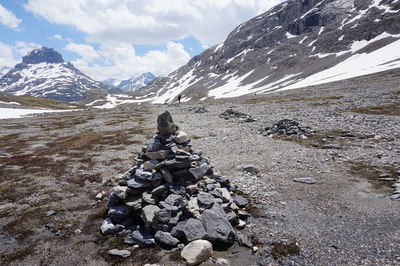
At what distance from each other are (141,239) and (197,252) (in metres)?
3.42

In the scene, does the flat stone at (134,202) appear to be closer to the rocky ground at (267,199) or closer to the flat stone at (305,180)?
the rocky ground at (267,199)

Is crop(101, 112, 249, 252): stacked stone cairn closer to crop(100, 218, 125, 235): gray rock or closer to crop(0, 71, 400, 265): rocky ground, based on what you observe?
crop(100, 218, 125, 235): gray rock

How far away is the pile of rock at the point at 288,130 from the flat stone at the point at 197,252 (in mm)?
23579

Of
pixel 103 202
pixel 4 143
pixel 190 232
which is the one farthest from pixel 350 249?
pixel 4 143

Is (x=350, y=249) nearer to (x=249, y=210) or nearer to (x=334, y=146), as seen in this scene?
(x=249, y=210)

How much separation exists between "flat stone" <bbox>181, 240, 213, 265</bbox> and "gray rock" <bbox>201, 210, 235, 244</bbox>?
1.90 ft

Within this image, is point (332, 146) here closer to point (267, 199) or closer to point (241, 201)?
point (267, 199)

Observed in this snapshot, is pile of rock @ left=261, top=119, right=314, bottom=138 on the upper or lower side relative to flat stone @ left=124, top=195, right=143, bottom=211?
upper

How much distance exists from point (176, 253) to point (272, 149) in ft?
60.8

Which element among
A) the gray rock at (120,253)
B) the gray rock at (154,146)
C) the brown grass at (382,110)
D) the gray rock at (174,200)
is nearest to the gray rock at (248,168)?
the gray rock at (154,146)

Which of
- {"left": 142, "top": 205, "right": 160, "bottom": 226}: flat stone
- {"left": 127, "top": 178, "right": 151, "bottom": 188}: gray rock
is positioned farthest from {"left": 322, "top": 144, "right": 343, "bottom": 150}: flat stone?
{"left": 142, "top": 205, "right": 160, "bottom": 226}: flat stone

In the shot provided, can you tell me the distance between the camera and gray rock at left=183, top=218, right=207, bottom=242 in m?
12.4

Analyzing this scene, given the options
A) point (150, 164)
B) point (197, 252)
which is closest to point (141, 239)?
point (197, 252)

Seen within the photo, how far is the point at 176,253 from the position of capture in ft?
39.5
